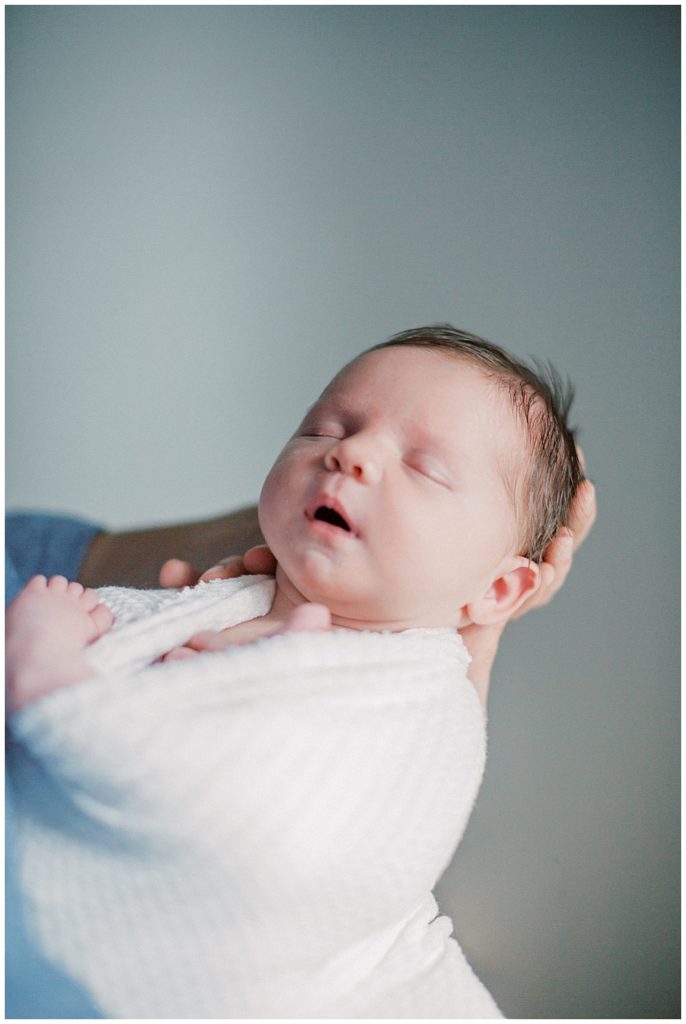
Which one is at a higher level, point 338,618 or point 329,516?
point 329,516

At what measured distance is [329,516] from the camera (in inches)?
35.8

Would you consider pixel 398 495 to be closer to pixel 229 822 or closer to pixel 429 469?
pixel 429 469

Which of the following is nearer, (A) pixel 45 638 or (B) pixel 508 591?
(A) pixel 45 638

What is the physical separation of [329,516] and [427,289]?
79cm

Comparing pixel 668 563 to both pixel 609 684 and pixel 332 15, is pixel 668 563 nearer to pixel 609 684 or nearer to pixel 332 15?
pixel 609 684

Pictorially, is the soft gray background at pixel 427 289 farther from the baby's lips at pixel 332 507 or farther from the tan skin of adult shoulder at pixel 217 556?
the baby's lips at pixel 332 507

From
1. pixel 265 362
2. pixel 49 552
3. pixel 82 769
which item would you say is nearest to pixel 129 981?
→ pixel 82 769

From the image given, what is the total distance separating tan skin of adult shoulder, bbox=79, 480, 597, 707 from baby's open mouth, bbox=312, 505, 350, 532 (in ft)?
0.56

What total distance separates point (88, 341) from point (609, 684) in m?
1.23

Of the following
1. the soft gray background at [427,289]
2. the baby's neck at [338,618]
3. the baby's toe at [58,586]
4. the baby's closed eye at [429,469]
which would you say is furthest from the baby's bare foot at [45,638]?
the soft gray background at [427,289]

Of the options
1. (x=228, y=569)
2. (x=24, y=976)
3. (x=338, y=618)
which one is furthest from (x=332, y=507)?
(x=24, y=976)

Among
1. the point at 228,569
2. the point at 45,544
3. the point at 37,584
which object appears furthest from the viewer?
the point at 45,544

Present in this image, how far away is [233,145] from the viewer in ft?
5.34

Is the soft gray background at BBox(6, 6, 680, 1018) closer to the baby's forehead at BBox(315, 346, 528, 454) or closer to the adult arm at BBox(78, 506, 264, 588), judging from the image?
the adult arm at BBox(78, 506, 264, 588)
